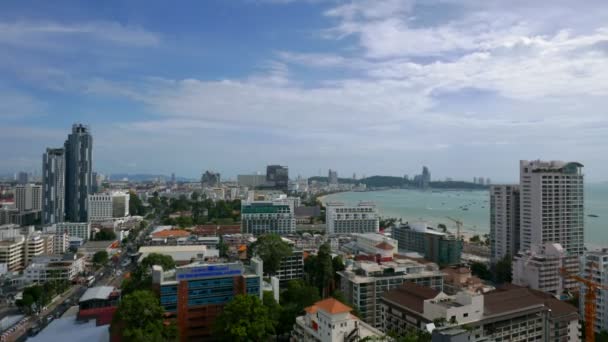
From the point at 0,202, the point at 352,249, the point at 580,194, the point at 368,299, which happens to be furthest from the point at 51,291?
the point at 0,202

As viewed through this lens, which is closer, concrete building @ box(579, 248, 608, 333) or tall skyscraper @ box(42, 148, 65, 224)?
concrete building @ box(579, 248, 608, 333)

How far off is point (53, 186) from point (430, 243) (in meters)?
16.9

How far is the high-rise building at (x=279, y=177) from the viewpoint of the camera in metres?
39.9

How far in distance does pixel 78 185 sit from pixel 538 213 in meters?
19.7

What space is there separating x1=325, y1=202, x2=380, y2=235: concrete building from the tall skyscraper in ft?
40.7

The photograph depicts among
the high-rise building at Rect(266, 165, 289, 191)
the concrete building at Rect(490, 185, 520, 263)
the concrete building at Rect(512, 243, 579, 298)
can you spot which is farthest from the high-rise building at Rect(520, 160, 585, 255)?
the high-rise building at Rect(266, 165, 289, 191)

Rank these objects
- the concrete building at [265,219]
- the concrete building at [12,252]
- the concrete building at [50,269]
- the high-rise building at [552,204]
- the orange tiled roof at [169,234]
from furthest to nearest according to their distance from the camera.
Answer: the concrete building at [265,219] → the orange tiled roof at [169,234] → the concrete building at [12,252] → the high-rise building at [552,204] → the concrete building at [50,269]

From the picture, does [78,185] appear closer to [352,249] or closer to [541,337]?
[352,249]

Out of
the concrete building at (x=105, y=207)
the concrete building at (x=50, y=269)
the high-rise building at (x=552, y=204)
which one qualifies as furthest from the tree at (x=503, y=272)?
the concrete building at (x=105, y=207)

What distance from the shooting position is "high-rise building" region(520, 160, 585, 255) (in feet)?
36.2

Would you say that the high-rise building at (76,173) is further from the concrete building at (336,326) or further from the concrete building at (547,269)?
the concrete building at (547,269)

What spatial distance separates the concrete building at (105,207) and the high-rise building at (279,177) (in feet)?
59.0

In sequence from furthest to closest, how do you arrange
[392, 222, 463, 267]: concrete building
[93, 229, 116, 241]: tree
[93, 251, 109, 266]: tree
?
[93, 229, 116, 241]: tree, [93, 251, 109, 266]: tree, [392, 222, 463, 267]: concrete building

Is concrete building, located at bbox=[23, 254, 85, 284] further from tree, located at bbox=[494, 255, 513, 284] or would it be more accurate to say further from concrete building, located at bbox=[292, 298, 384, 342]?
tree, located at bbox=[494, 255, 513, 284]
